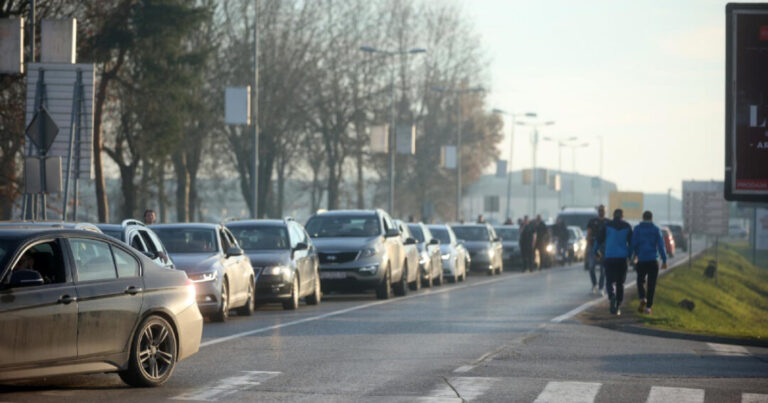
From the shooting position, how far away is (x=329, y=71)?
6306 cm

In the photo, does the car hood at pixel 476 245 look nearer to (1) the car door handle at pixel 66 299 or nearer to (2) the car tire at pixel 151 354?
(2) the car tire at pixel 151 354

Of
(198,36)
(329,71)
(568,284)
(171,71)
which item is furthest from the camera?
(329,71)

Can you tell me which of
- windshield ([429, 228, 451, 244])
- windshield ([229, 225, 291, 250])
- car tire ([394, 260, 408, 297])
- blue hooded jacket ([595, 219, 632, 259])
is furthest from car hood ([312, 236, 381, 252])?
windshield ([429, 228, 451, 244])

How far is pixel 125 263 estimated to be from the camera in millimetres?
11539

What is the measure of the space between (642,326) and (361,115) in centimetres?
4530

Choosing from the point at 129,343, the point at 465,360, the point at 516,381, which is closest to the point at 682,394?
the point at 516,381

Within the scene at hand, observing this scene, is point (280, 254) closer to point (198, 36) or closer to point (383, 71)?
point (198, 36)

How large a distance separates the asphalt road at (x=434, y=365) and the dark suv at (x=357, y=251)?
4584 mm

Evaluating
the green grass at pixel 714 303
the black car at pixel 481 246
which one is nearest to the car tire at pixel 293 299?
the green grass at pixel 714 303

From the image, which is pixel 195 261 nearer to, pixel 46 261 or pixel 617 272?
pixel 617 272

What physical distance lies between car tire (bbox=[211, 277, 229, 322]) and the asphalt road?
0.41 m

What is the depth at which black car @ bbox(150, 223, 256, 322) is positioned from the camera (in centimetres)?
1995

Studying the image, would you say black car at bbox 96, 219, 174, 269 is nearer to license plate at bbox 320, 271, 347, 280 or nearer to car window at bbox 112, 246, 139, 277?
car window at bbox 112, 246, 139, 277

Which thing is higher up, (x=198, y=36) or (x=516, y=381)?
(x=198, y=36)
